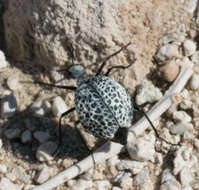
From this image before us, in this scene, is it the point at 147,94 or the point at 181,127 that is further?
the point at 147,94

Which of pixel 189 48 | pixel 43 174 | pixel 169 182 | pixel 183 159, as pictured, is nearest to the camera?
pixel 169 182

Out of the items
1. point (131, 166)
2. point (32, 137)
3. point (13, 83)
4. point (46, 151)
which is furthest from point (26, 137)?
point (131, 166)

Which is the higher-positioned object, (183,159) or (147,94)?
(147,94)

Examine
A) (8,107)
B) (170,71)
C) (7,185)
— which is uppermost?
(170,71)

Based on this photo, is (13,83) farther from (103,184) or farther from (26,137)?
(103,184)

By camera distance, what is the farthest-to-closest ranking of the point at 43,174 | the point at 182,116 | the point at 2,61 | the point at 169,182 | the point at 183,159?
the point at 2,61
the point at 182,116
the point at 43,174
the point at 183,159
the point at 169,182

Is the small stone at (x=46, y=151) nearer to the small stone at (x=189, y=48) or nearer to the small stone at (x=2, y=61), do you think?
the small stone at (x=2, y=61)
